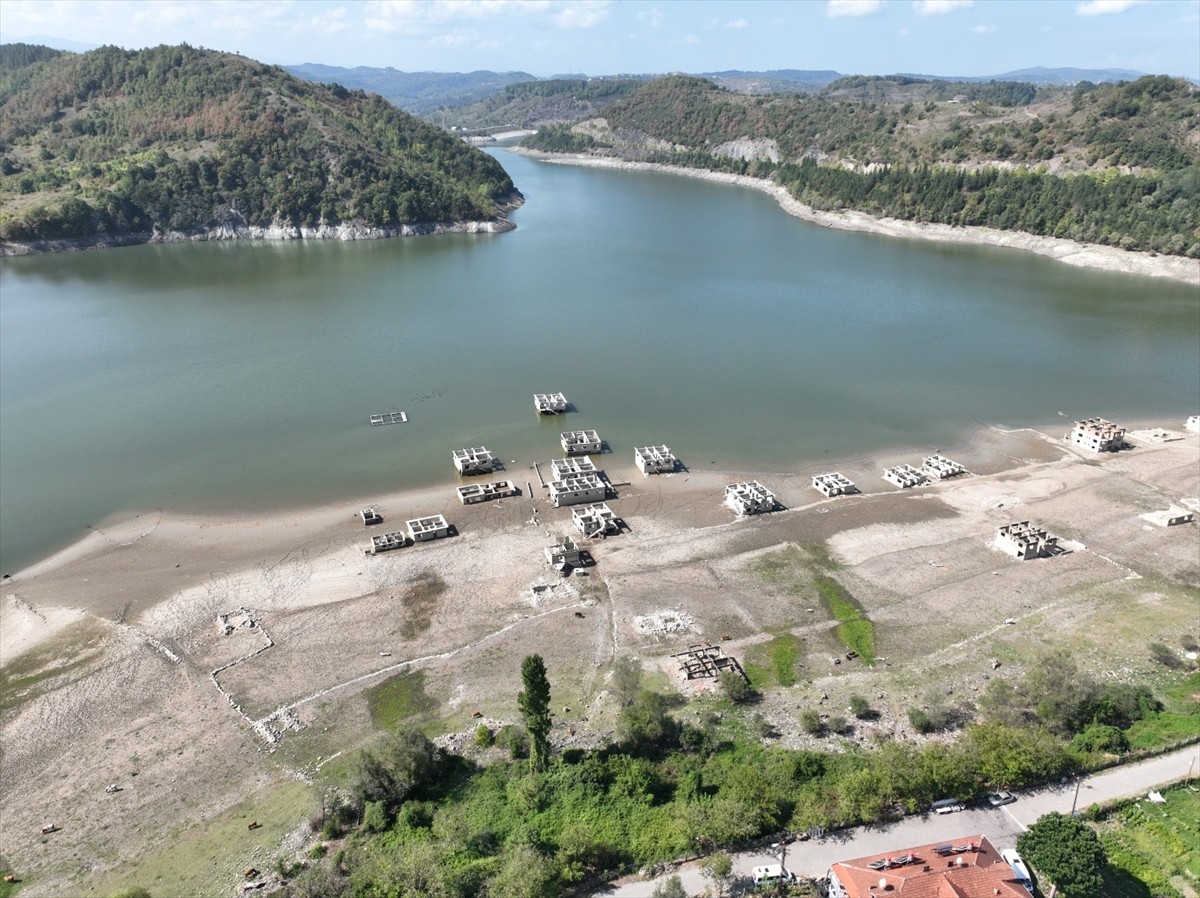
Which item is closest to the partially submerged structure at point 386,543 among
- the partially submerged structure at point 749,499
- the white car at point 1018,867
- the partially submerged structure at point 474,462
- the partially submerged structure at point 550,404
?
the partially submerged structure at point 474,462

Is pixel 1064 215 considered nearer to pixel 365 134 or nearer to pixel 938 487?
pixel 938 487

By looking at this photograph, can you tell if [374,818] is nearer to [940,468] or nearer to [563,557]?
[563,557]

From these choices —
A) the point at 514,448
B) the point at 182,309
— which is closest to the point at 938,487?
the point at 514,448

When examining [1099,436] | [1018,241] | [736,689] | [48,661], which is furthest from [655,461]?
[1018,241]

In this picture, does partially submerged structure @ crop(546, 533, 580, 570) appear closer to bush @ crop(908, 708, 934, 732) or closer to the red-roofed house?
bush @ crop(908, 708, 934, 732)

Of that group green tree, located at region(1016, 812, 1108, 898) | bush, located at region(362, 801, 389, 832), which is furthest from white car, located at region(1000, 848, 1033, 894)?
bush, located at region(362, 801, 389, 832)

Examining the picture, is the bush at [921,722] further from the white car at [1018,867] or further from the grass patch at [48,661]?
the grass patch at [48,661]
